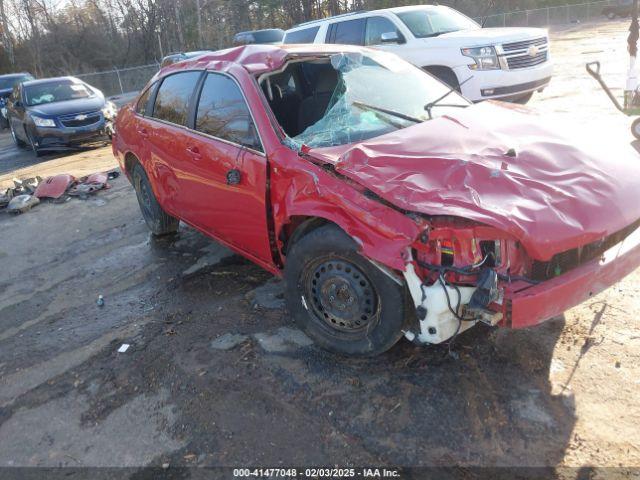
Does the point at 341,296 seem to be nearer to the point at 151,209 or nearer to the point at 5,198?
the point at 151,209

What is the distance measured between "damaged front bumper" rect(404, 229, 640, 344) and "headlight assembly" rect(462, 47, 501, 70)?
21.0 feet

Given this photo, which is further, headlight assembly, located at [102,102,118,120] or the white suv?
headlight assembly, located at [102,102,118,120]

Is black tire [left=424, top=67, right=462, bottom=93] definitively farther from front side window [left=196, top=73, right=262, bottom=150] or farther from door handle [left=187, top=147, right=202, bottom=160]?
door handle [left=187, top=147, right=202, bottom=160]

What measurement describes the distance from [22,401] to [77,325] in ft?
3.07

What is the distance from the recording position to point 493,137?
329cm

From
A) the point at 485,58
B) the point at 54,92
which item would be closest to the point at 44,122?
the point at 54,92

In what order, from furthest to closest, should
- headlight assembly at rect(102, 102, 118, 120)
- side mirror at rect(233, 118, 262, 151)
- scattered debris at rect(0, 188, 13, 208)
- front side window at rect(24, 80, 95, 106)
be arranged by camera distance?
1. front side window at rect(24, 80, 95, 106)
2. headlight assembly at rect(102, 102, 118, 120)
3. scattered debris at rect(0, 188, 13, 208)
4. side mirror at rect(233, 118, 262, 151)

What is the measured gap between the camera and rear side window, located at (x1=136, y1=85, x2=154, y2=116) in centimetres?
524

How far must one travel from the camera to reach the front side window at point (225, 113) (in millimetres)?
3721

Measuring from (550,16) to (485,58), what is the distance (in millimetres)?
30854

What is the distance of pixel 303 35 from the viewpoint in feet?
35.5

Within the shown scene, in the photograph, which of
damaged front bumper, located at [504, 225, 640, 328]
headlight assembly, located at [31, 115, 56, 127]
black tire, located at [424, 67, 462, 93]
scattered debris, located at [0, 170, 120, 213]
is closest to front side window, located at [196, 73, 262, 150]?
damaged front bumper, located at [504, 225, 640, 328]

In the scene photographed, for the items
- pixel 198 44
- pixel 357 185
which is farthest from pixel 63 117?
pixel 198 44

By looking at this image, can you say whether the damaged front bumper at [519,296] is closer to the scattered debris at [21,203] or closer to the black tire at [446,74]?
the scattered debris at [21,203]
